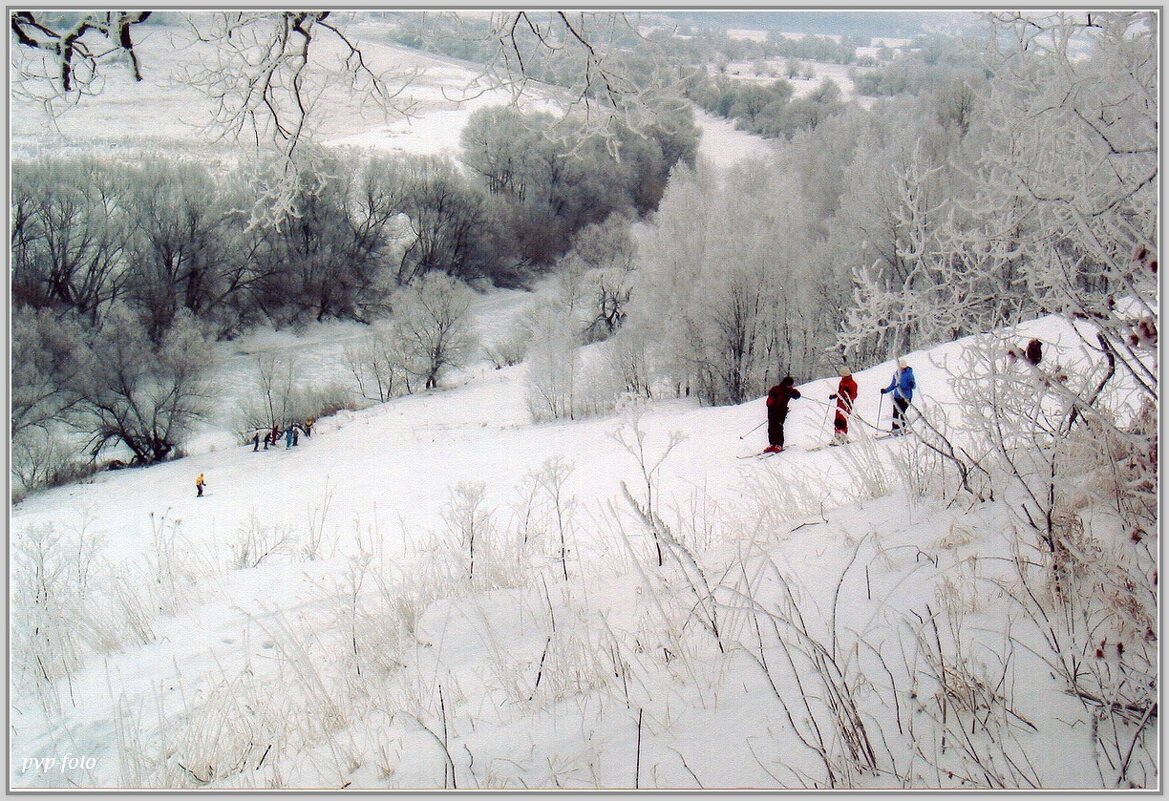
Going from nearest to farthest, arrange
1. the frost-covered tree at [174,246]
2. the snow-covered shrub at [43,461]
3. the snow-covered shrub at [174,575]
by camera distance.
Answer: the snow-covered shrub at [174,575]
the snow-covered shrub at [43,461]
the frost-covered tree at [174,246]

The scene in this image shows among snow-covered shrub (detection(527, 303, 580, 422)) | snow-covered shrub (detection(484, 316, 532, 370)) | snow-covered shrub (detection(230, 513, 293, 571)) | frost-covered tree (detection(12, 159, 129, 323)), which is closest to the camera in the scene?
frost-covered tree (detection(12, 159, 129, 323))

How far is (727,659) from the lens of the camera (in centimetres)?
178

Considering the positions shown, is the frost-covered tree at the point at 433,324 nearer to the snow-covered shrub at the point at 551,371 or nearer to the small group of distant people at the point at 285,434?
the snow-covered shrub at the point at 551,371

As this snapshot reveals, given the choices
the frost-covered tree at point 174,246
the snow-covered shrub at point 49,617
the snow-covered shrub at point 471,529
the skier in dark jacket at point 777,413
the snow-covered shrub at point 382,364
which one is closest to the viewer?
the snow-covered shrub at point 49,617

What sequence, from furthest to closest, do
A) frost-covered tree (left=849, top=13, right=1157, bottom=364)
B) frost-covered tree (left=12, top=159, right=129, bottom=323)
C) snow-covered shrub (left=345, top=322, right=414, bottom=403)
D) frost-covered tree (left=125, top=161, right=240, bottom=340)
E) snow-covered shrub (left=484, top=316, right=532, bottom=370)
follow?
snow-covered shrub (left=484, top=316, right=532, bottom=370)
snow-covered shrub (left=345, top=322, right=414, bottom=403)
frost-covered tree (left=125, top=161, right=240, bottom=340)
frost-covered tree (left=12, top=159, right=129, bottom=323)
frost-covered tree (left=849, top=13, right=1157, bottom=364)

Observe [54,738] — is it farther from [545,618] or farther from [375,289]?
[375,289]

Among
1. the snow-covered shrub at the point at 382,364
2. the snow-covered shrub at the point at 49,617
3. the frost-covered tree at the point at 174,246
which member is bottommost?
the snow-covered shrub at the point at 382,364

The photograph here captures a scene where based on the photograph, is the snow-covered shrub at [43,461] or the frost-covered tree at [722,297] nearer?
the snow-covered shrub at [43,461]

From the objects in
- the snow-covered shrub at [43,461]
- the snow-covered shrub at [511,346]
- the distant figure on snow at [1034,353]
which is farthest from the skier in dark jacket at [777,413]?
the snow-covered shrub at [511,346]

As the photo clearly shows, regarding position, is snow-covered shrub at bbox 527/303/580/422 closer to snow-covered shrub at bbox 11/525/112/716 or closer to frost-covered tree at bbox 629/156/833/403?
frost-covered tree at bbox 629/156/833/403

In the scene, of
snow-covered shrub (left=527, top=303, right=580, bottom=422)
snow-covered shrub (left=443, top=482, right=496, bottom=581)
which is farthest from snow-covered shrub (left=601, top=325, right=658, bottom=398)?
snow-covered shrub (left=443, top=482, right=496, bottom=581)

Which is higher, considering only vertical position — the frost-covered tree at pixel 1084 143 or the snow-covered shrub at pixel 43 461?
the frost-covered tree at pixel 1084 143

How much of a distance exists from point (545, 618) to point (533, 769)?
72 cm

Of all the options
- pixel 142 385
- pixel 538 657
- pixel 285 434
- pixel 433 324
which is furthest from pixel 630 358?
pixel 538 657
